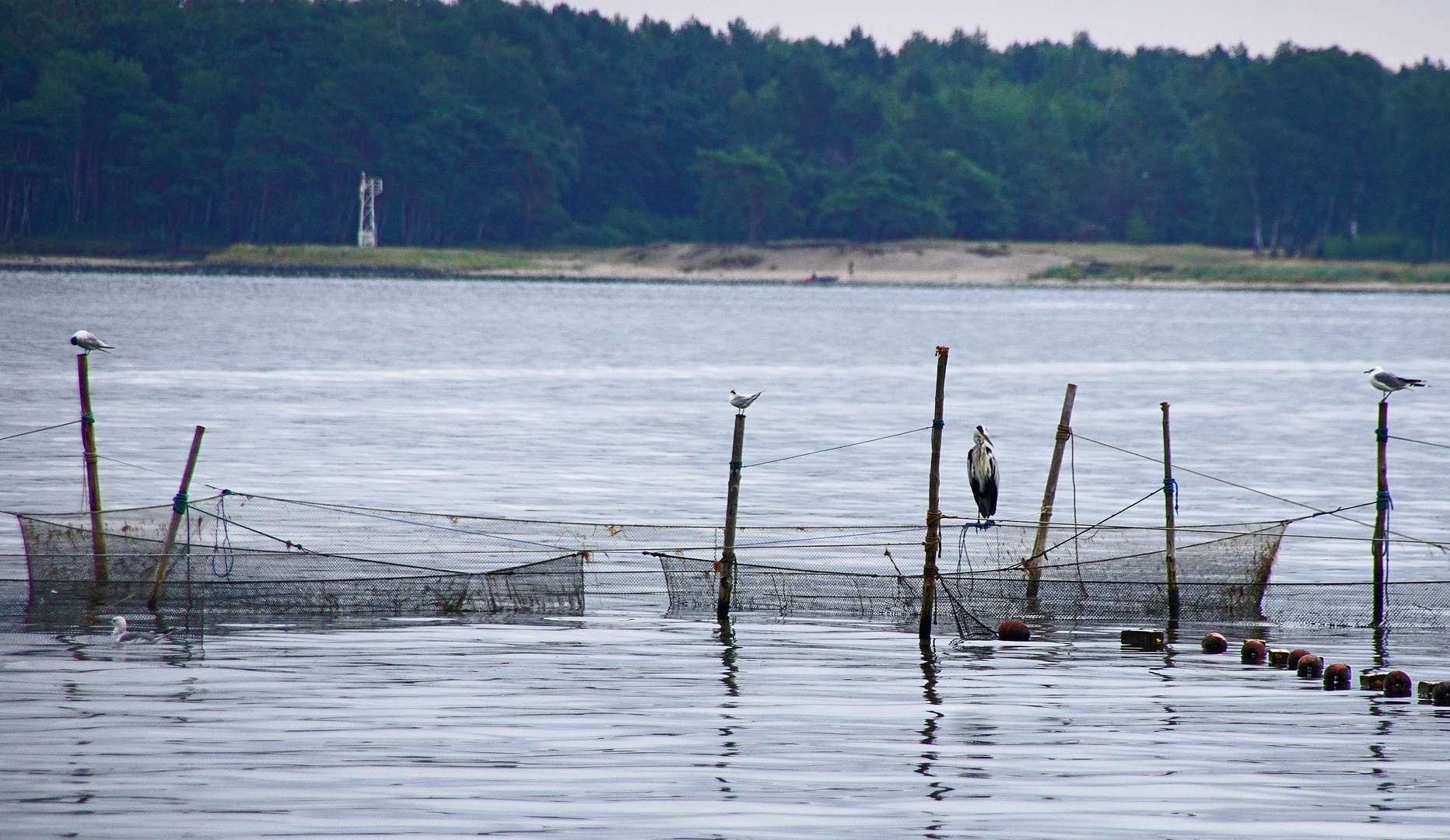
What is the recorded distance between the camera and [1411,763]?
1351 cm

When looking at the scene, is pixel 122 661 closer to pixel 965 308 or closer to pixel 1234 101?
pixel 965 308

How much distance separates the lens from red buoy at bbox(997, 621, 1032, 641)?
60.5 feet

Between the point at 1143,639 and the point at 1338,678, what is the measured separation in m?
2.32

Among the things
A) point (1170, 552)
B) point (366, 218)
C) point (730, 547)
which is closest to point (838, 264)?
point (366, 218)

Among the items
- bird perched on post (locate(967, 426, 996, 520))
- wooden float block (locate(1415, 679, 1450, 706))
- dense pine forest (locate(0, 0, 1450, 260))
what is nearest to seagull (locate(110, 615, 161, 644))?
bird perched on post (locate(967, 426, 996, 520))

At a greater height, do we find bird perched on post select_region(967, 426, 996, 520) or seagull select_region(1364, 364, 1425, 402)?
seagull select_region(1364, 364, 1425, 402)

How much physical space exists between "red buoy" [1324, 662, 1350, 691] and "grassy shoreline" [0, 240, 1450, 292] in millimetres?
135502

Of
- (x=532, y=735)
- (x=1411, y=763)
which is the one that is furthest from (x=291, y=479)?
(x=1411, y=763)

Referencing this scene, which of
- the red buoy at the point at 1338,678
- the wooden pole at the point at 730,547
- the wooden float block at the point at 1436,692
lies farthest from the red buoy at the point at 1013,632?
the wooden float block at the point at 1436,692

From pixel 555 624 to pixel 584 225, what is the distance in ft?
481

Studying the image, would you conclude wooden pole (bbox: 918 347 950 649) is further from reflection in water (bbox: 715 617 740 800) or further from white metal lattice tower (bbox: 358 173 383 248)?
white metal lattice tower (bbox: 358 173 383 248)

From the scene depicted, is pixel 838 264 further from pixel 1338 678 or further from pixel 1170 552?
pixel 1338 678

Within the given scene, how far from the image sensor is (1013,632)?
1845 cm

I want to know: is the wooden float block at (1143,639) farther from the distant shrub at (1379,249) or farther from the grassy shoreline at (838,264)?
the distant shrub at (1379,249)
